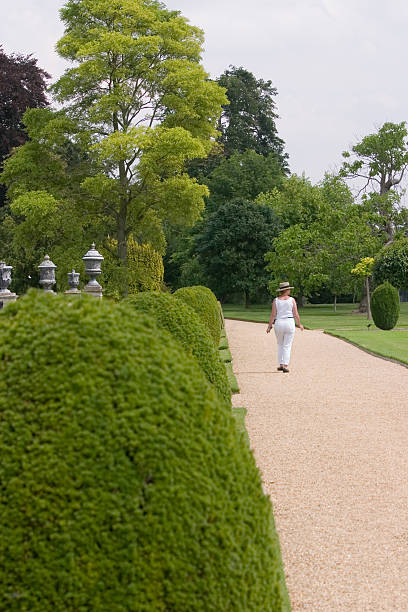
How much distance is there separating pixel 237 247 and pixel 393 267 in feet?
42.9

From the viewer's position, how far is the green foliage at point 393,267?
108ft

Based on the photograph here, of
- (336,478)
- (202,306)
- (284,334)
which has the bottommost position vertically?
(336,478)

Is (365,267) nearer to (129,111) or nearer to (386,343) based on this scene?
(129,111)

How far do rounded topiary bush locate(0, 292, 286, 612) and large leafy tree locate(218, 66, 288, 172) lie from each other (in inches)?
2299

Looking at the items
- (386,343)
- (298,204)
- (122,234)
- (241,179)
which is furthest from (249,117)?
(386,343)

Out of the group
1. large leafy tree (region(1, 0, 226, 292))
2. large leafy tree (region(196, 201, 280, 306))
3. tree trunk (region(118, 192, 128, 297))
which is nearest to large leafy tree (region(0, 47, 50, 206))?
large leafy tree (region(1, 0, 226, 292))

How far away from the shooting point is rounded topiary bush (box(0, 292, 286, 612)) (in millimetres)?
2043

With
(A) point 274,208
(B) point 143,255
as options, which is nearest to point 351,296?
(A) point 274,208

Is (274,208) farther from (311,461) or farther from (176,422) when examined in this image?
(176,422)

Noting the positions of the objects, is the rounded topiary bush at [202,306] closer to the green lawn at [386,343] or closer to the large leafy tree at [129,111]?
the green lawn at [386,343]

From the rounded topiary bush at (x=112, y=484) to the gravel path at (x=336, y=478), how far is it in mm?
1896

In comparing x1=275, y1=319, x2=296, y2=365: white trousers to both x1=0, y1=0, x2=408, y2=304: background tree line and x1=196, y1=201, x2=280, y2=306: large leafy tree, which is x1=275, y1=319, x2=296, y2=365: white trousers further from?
x1=196, y1=201, x2=280, y2=306: large leafy tree

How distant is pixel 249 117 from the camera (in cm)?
6191

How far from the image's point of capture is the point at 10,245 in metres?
31.5
